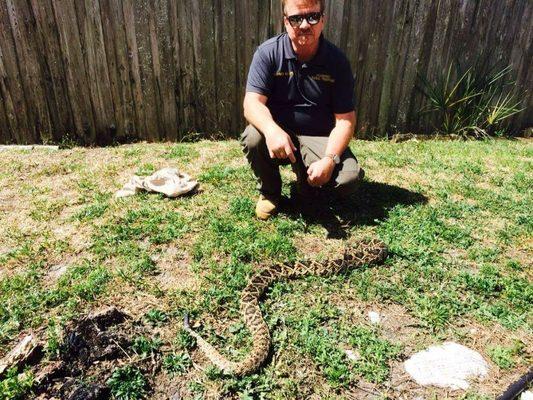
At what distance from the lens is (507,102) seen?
8242 mm

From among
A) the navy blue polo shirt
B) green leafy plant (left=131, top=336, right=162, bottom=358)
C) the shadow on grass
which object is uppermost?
the navy blue polo shirt

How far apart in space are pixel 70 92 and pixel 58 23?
1011 mm

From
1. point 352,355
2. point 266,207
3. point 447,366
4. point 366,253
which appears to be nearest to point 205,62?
point 266,207

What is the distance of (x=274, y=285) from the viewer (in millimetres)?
3754

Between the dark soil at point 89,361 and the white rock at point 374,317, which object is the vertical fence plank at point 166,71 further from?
the white rock at point 374,317

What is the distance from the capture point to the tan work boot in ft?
15.6

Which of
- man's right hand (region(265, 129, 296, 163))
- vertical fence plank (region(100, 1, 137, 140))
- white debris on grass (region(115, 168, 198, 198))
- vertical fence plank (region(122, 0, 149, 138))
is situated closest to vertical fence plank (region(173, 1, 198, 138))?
vertical fence plank (region(122, 0, 149, 138))

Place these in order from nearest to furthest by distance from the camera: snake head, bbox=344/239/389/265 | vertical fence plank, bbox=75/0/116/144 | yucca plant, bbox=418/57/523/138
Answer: snake head, bbox=344/239/389/265 → vertical fence plank, bbox=75/0/116/144 → yucca plant, bbox=418/57/523/138

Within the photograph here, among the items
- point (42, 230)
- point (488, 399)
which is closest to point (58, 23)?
point (42, 230)

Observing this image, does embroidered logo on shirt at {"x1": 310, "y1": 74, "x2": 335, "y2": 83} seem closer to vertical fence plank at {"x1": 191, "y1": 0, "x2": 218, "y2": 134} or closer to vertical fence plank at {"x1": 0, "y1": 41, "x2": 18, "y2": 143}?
vertical fence plank at {"x1": 191, "y1": 0, "x2": 218, "y2": 134}

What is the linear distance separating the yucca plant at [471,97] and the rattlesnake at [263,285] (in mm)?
4741

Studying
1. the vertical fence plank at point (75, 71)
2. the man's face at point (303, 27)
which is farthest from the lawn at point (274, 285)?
the man's face at point (303, 27)

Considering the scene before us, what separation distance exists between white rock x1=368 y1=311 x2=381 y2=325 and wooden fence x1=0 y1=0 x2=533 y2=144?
465cm

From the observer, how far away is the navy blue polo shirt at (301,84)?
4.49 m
